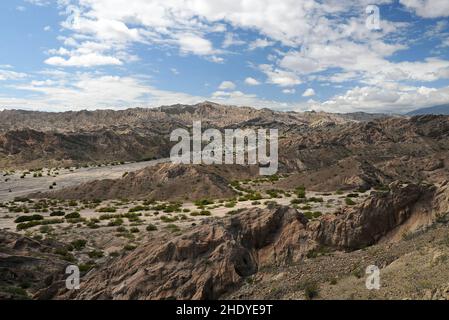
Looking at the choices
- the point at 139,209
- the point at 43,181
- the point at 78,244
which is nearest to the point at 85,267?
the point at 78,244

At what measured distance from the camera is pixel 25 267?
18562mm

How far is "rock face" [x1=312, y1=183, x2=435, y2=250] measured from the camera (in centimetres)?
1786

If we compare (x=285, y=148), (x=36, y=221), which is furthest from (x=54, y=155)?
(x=36, y=221)

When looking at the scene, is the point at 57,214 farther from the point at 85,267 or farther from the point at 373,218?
the point at 373,218

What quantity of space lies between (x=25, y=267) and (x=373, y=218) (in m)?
15.9

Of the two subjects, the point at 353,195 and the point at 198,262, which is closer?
the point at 198,262

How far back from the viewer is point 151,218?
3544cm

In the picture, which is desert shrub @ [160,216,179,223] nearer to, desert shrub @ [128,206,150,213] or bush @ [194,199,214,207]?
desert shrub @ [128,206,150,213]

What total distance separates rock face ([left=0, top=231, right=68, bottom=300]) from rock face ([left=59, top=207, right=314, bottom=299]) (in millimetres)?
3903

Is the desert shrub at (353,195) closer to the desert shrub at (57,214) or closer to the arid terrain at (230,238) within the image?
the arid terrain at (230,238)

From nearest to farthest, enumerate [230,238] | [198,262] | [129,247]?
[198,262] < [230,238] < [129,247]

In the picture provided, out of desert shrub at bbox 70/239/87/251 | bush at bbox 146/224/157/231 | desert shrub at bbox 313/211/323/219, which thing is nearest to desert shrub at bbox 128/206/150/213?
bush at bbox 146/224/157/231

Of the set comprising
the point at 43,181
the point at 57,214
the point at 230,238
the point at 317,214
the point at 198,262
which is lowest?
the point at 57,214
